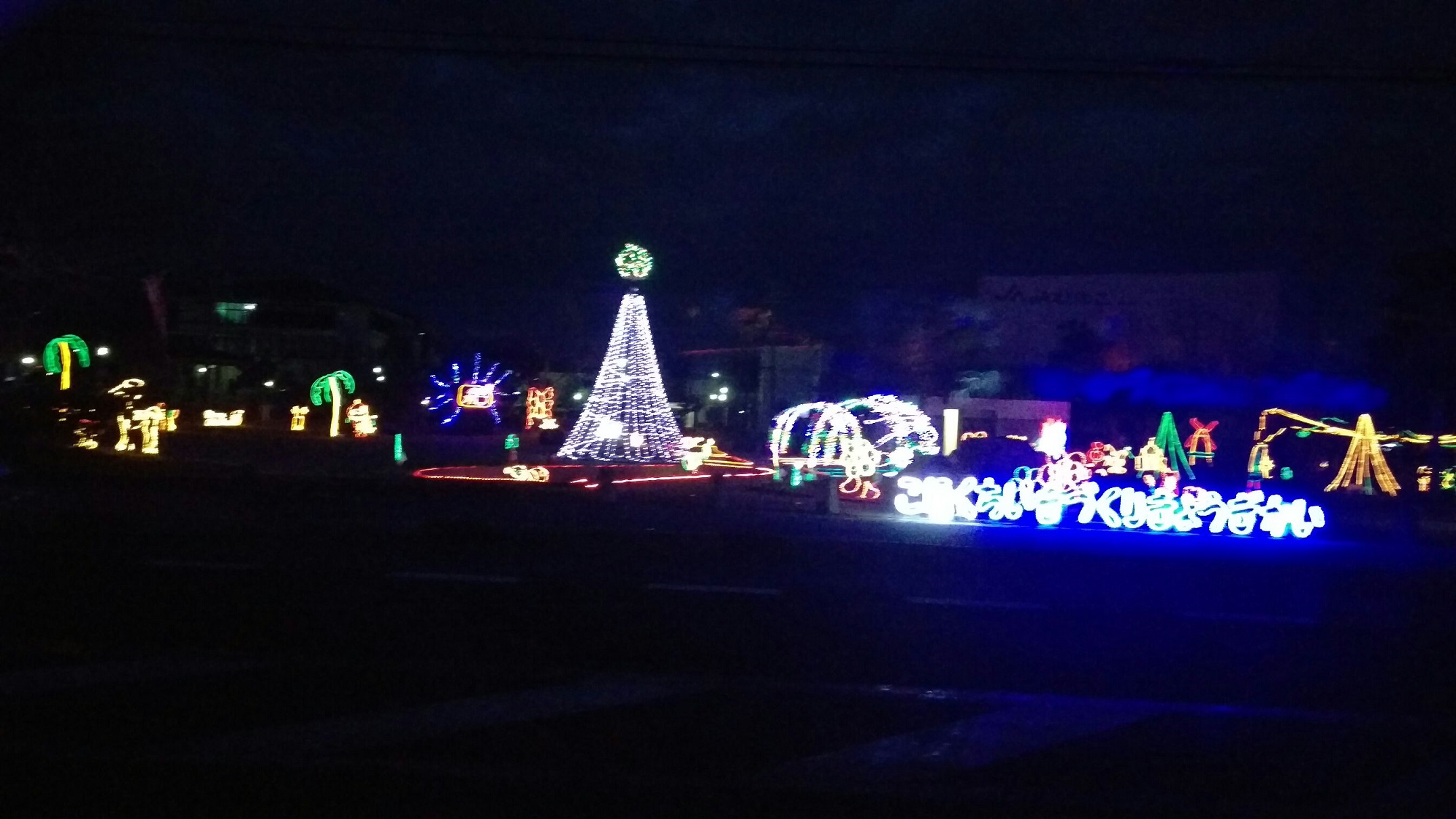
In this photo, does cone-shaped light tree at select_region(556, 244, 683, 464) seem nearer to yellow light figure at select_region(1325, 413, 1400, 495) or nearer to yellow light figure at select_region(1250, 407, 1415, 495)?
yellow light figure at select_region(1250, 407, 1415, 495)

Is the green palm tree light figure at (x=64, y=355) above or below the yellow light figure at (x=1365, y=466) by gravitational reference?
above

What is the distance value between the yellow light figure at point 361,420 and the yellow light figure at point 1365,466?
94.2ft

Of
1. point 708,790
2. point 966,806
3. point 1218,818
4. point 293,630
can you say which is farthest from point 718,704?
point 293,630

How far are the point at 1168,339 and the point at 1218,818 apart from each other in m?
30.2

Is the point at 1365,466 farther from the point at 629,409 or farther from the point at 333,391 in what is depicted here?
the point at 333,391

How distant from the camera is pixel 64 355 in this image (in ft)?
70.1

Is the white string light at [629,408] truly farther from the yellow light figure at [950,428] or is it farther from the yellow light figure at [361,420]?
the yellow light figure at [361,420]

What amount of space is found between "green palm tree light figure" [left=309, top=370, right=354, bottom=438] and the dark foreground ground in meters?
24.0

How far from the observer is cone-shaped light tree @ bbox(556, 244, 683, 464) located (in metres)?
23.0

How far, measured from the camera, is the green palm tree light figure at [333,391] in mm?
37625

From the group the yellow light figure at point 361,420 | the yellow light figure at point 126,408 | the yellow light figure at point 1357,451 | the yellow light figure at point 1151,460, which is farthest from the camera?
the yellow light figure at point 361,420

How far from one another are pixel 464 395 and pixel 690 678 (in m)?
31.4

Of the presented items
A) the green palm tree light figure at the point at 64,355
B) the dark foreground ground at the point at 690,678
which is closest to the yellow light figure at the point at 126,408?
the green palm tree light figure at the point at 64,355

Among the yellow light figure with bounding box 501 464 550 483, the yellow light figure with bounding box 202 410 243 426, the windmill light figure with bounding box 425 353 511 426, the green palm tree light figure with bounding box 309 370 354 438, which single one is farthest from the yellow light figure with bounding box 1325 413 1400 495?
the yellow light figure with bounding box 202 410 243 426
